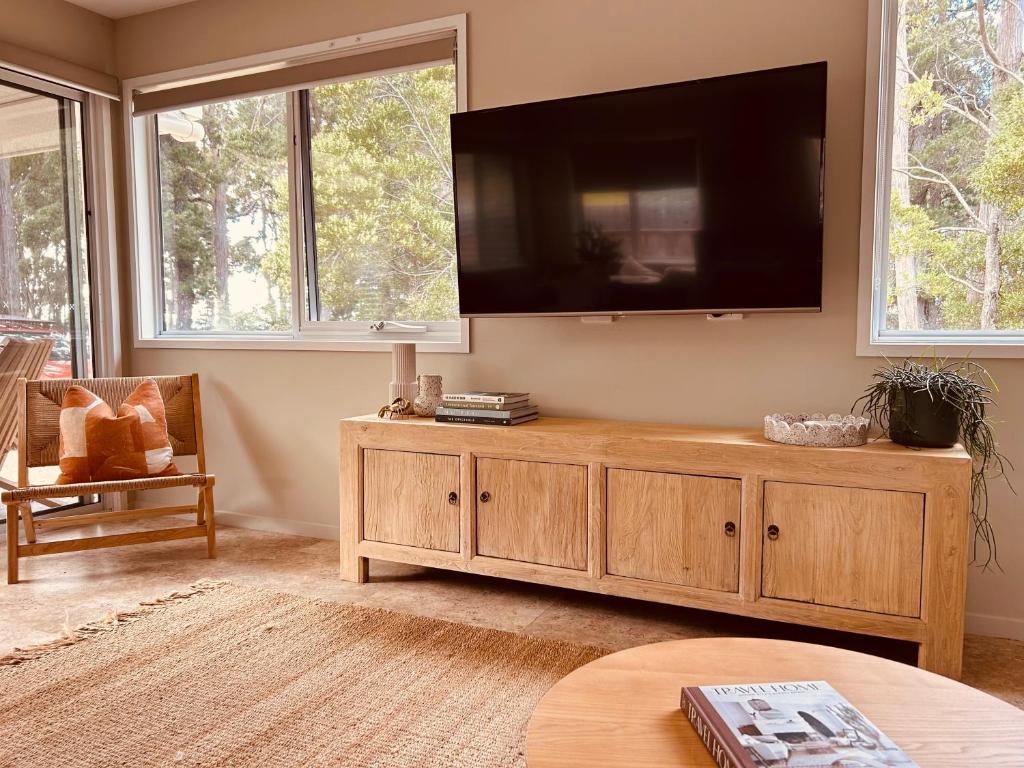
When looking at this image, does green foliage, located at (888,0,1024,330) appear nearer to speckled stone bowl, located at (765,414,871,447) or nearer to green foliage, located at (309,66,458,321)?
speckled stone bowl, located at (765,414,871,447)

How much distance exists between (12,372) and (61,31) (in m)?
1.61

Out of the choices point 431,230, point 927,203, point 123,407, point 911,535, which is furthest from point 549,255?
point 123,407

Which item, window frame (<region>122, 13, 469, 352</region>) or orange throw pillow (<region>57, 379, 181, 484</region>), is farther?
window frame (<region>122, 13, 469, 352</region>)

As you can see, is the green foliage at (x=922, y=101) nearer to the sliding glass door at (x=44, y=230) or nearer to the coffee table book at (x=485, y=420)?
the coffee table book at (x=485, y=420)

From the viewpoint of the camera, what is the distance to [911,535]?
2.00m

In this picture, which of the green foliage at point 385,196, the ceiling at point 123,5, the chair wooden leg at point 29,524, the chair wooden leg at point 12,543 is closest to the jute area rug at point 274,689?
the chair wooden leg at point 12,543

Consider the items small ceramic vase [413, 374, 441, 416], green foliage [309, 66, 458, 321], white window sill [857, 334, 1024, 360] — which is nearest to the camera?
white window sill [857, 334, 1024, 360]

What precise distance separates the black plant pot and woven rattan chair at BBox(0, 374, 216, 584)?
8.17ft

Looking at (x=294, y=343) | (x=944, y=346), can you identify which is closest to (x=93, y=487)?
(x=294, y=343)

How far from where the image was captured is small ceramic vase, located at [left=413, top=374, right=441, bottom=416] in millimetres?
2848

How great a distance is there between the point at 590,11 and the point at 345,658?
2324 millimetres

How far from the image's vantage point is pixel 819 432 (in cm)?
212

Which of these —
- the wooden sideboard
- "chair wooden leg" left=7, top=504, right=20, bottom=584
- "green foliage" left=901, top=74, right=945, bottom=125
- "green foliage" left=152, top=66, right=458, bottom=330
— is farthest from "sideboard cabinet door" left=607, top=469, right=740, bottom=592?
"chair wooden leg" left=7, top=504, right=20, bottom=584

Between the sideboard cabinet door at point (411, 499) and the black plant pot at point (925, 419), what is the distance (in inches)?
54.5
